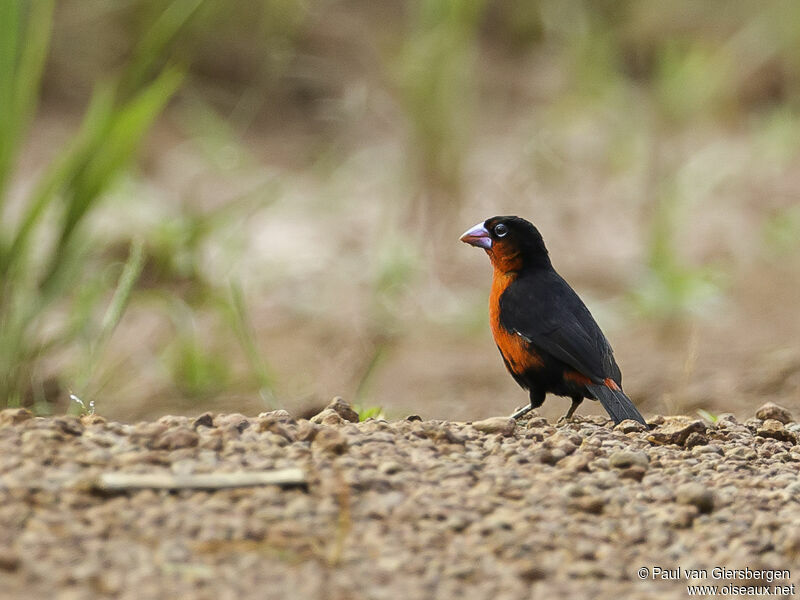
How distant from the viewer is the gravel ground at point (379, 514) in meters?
1.71

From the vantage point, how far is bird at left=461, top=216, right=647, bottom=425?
2.71 metres

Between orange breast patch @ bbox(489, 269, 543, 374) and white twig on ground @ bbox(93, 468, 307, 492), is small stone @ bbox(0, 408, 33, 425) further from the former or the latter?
orange breast patch @ bbox(489, 269, 543, 374)

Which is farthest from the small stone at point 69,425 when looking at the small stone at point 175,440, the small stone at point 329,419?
the small stone at point 329,419

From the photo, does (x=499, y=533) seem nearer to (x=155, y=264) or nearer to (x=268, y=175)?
(x=155, y=264)

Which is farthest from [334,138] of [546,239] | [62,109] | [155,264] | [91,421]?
[91,421]

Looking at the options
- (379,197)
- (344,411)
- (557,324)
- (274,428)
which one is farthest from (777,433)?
(379,197)

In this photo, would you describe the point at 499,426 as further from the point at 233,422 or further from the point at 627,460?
the point at 233,422

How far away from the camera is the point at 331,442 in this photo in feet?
6.99

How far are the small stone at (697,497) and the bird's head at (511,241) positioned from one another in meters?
1.02

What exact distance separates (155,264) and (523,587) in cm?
323

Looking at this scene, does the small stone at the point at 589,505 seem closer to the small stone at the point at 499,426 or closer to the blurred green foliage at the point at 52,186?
the small stone at the point at 499,426

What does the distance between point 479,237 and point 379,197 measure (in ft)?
16.7

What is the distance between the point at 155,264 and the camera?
4684 millimetres

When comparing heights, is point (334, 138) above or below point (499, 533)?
above
